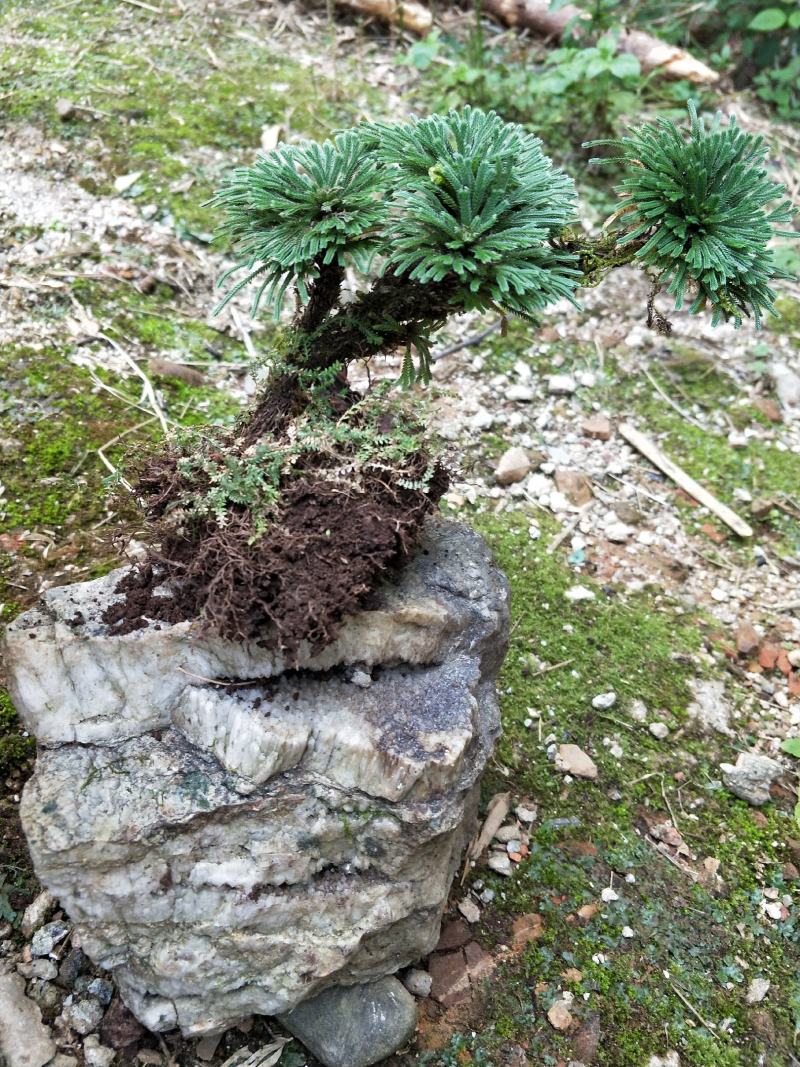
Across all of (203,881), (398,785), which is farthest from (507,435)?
(203,881)

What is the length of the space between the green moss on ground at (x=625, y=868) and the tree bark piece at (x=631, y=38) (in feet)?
15.2

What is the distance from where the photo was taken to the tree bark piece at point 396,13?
254 inches

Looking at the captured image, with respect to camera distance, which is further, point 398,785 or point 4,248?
point 4,248

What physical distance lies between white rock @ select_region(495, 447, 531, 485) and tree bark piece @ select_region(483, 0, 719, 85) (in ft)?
12.6

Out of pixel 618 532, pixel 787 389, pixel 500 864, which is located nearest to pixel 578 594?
pixel 618 532

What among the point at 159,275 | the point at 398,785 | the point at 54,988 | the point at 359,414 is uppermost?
the point at 359,414

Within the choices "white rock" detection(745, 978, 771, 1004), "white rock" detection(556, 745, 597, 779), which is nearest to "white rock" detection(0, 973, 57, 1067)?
"white rock" detection(556, 745, 597, 779)

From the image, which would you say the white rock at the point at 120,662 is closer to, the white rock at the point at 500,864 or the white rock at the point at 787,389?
the white rock at the point at 500,864

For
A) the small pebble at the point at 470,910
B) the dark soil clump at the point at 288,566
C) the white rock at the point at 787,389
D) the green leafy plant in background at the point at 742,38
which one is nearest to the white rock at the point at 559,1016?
the small pebble at the point at 470,910

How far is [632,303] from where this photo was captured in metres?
5.35

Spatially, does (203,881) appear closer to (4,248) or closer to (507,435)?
(507,435)

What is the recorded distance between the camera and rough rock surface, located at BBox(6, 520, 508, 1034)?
222 centimetres

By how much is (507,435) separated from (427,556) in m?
1.95

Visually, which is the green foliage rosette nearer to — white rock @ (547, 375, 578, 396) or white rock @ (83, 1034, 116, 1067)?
white rock @ (547, 375, 578, 396)
